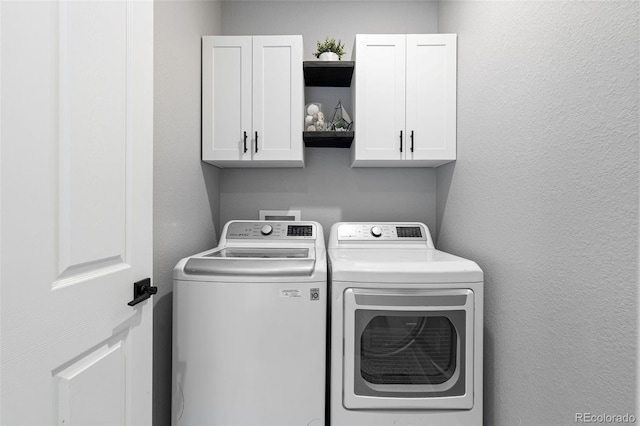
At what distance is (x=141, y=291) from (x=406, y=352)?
3.38ft

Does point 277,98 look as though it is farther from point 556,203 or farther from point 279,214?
point 556,203

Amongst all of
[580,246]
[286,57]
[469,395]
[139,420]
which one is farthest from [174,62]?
[469,395]

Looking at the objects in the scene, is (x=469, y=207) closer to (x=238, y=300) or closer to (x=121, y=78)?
(x=238, y=300)

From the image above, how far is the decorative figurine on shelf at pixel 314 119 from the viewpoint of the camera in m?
1.91

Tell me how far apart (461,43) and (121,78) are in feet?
5.37

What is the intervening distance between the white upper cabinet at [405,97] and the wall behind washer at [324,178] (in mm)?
370

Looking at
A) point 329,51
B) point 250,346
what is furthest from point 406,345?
point 329,51

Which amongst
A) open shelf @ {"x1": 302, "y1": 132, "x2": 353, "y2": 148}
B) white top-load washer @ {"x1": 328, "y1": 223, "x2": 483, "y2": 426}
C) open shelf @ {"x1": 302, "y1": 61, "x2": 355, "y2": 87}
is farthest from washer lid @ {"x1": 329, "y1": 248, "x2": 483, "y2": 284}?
open shelf @ {"x1": 302, "y1": 61, "x2": 355, "y2": 87}

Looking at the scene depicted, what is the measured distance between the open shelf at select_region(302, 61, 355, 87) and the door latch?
142 cm

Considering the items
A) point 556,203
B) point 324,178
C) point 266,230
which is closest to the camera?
point 556,203

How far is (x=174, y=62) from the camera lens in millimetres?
1457

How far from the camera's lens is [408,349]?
132 centimetres

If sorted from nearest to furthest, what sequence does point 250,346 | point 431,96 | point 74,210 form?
point 74,210 → point 250,346 → point 431,96

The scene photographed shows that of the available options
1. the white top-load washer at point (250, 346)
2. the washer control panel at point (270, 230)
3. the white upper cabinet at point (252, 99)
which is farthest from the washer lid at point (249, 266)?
the white upper cabinet at point (252, 99)
